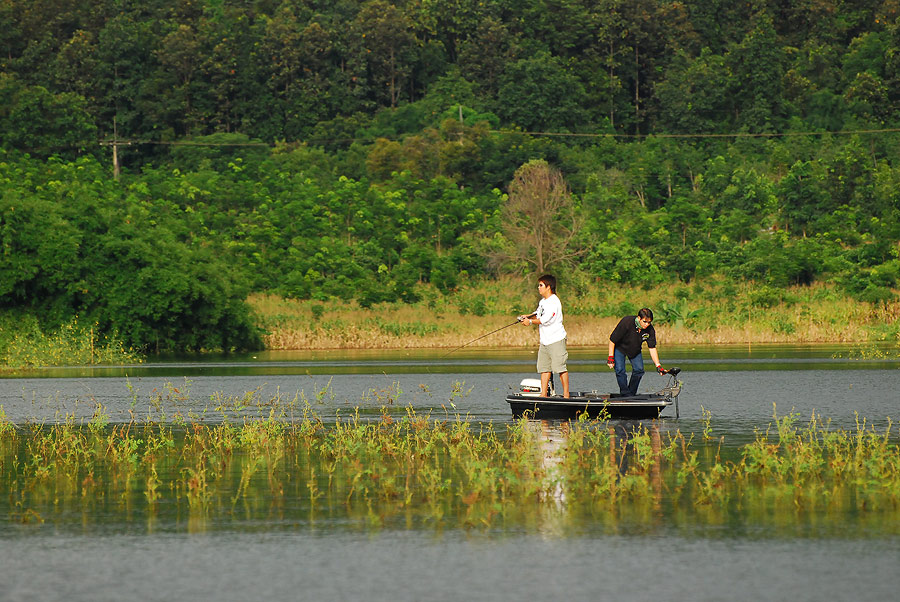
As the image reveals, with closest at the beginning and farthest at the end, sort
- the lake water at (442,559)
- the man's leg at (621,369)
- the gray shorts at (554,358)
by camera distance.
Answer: the lake water at (442,559) < the gray shorts at (554,358) < the man's leg at (621,369)

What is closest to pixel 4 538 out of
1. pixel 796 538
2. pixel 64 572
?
pixel 64 572

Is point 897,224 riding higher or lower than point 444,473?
higher

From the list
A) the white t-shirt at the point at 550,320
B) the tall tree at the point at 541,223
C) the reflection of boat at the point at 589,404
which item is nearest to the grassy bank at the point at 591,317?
the tall tree at the point at 541,223

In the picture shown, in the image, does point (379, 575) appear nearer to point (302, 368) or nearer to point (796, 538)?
point (796, 538)

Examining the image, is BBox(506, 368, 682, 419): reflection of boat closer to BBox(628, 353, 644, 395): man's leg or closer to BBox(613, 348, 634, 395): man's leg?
BBox(628, 353, 644, 395): man's leg

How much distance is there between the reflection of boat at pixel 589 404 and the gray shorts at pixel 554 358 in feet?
1.57

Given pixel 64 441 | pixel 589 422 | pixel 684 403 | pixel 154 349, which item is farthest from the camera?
pixel 154 349

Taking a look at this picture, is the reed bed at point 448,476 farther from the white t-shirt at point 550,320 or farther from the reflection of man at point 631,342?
the reflection of man at point 631,342

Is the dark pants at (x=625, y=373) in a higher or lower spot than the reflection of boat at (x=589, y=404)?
higher

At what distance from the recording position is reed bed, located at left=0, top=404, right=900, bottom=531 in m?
12.0

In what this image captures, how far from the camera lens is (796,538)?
10547 millimetres

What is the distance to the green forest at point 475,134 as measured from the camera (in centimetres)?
7200

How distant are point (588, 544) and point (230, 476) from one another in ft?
18.2

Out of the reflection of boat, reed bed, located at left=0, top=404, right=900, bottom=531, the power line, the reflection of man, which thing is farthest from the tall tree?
reed bed, located at left=0, top=404, right=900, bottom=531
